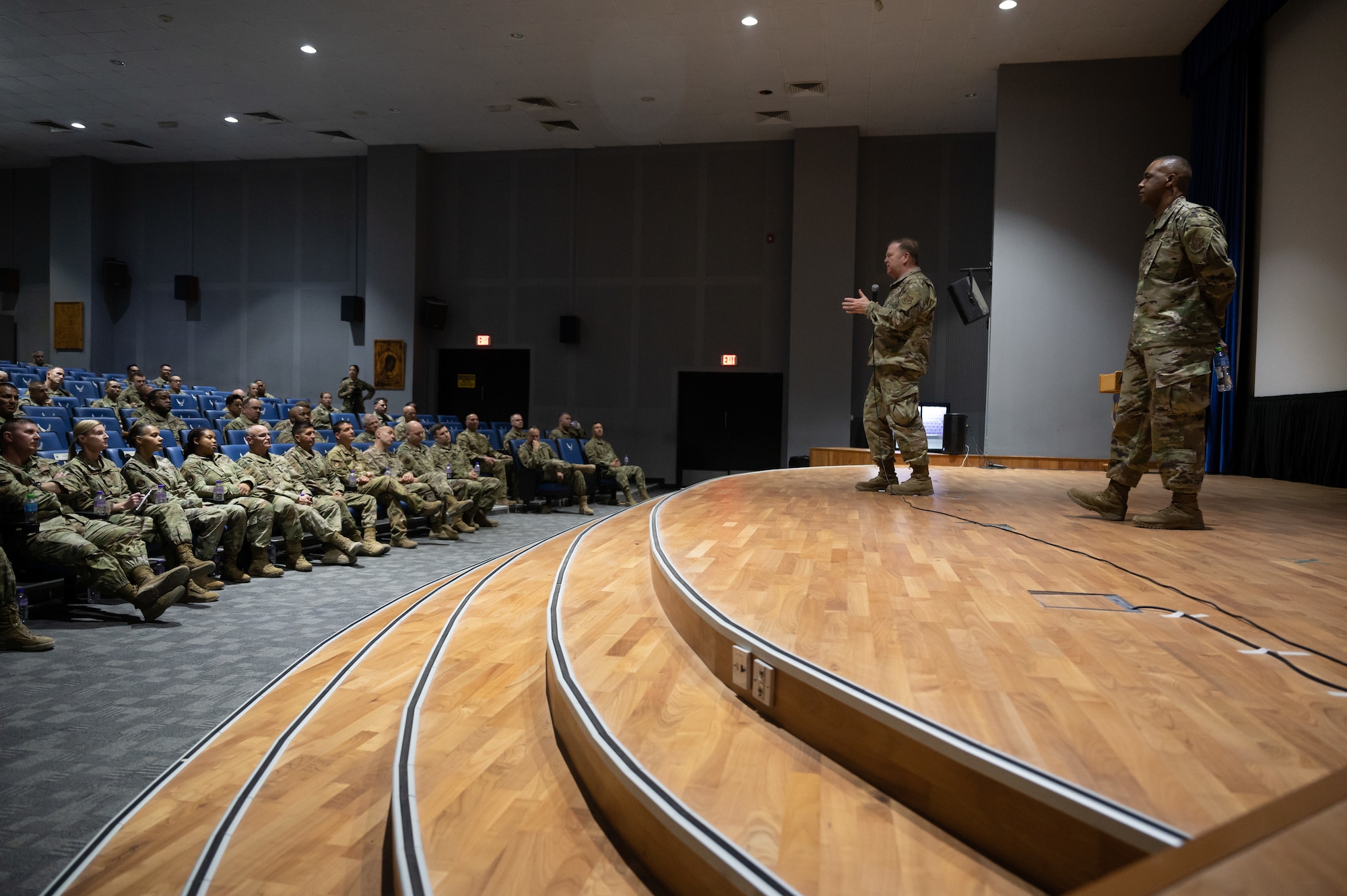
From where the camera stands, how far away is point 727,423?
10.9 metres

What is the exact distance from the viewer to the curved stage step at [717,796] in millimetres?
1046

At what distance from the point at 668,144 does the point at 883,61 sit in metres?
3.54

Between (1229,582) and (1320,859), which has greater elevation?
(1320,859)

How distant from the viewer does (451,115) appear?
10.1 m

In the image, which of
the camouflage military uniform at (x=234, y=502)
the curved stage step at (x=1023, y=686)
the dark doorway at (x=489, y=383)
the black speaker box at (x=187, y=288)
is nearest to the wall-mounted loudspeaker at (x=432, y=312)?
the dark doorway at (x=489, y=383)

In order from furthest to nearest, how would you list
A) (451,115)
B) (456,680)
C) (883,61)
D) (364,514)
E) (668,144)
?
(668,144), (451,115), (883,61), (364,514), (456,680)

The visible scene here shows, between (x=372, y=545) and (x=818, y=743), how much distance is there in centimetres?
465

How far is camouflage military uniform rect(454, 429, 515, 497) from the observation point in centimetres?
807

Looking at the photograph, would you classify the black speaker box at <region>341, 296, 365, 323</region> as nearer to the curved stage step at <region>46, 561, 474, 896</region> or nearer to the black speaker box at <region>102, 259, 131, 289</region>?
the black speaker box at <region>102, 259, 131, 289</region>

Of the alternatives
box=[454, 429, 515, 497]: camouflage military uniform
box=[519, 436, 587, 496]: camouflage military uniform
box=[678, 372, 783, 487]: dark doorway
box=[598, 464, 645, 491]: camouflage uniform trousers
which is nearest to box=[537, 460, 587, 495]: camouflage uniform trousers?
box=[519, 436, 587, 496]: camouflage military uniform

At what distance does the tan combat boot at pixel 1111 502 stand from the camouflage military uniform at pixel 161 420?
6.59 meters

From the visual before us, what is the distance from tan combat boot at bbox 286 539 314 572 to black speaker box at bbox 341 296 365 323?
23.3 ft

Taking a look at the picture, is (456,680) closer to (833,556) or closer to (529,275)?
(833,556)

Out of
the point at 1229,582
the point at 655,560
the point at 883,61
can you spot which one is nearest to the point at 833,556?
the point at 655,560
